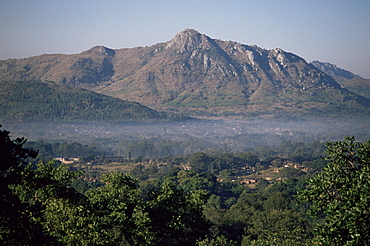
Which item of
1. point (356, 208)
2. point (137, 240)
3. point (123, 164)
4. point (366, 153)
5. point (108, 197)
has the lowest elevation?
point (123, 164)

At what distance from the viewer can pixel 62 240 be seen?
24.3 m

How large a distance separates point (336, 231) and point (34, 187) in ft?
61.6

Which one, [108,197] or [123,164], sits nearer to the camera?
[108,197]

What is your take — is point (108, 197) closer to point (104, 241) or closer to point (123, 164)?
point (104, 241)

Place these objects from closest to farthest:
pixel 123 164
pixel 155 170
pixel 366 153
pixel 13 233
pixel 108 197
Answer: pixel 366 153 → pixel 13 233 → pixel 108 197 → pixel 155 170 → pixel 123 164

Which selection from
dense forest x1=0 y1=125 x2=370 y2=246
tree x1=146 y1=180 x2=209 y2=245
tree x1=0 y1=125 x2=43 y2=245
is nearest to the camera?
dense forest x1=0 y1=125 x2=370 y2=246

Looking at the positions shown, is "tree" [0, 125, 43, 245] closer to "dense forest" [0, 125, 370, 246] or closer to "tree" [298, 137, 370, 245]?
"dense forest" [0, 125, 370, 246]

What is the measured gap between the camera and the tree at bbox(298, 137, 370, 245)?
51.9 ft

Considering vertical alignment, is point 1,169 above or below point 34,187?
above

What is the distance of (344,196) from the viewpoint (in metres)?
16.6

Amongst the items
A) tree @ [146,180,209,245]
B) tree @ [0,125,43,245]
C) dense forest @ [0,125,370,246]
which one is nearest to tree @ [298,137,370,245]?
dense forest @ [0,125,370,246]

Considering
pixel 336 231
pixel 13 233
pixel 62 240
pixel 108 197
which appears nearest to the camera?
pixel 336 231

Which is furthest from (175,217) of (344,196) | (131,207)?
(344,196)

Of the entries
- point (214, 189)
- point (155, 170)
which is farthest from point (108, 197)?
point (155, 170)
